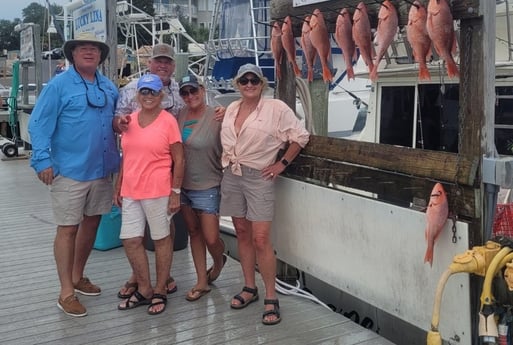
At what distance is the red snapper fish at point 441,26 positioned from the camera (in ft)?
9.06

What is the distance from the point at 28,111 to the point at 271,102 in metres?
11.1

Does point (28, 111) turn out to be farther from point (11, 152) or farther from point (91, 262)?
point (91, 262)

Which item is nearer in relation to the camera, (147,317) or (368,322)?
(147,317)

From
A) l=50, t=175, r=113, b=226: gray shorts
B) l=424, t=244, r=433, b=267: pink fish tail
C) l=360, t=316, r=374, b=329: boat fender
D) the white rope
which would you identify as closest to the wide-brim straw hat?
l=50, t=175, r=113, b=226: gray shorts

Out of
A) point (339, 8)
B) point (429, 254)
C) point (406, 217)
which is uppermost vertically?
point (339, 8)

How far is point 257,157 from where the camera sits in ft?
12.4

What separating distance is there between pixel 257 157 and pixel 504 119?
3.01 m

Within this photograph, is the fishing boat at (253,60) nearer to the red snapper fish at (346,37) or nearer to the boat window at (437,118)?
the boat window at (437,118)

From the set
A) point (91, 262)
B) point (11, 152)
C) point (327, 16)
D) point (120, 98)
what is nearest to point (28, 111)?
point (11, 152)

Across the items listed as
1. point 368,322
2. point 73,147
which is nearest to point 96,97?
point 73,147

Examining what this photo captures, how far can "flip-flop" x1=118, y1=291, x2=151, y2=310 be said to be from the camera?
398cm

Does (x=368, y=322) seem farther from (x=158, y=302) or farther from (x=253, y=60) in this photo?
(x=253, y=60)

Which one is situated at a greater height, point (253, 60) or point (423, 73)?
point (253, 60)

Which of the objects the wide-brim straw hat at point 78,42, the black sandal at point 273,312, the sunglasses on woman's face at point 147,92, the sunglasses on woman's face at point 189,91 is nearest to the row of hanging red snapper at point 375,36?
the sunglasses on woman's face at point 189,91
